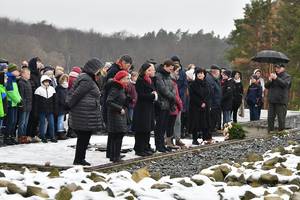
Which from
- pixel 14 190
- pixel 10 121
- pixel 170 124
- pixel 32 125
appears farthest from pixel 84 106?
pixel 32 125

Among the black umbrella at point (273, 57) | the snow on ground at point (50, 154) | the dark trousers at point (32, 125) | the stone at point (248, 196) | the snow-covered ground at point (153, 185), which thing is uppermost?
the black umbrella at point (273, 57)

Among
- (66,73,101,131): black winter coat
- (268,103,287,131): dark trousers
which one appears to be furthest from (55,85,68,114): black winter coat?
(268,103,287,131): dark trousers

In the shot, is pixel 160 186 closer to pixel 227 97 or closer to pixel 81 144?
pixel 81 144

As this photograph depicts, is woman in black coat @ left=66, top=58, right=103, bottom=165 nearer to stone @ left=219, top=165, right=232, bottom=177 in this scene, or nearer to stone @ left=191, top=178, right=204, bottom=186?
stone @ left=219, top=165, right=232, bottom=177

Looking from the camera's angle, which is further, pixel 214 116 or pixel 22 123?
pixel 214 116

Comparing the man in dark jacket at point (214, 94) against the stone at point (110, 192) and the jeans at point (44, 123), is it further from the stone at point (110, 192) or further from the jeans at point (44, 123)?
the stone at point (110, 192)

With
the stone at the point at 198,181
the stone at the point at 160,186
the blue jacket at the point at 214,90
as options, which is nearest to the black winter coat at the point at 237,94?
the blue jacket at the point at 214,90

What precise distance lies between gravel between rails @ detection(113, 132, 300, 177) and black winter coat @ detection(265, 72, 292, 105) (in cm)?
149

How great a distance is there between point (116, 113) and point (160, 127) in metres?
2.03

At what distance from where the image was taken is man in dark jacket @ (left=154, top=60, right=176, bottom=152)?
1269cm

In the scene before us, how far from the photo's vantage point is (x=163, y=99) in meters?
12.8

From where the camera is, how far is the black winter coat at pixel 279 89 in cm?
1659

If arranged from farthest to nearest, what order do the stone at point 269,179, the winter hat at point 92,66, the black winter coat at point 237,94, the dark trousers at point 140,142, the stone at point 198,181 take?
the black winter coat at point 237,94 → the dark trousers at point 140,142 → the winter hat at point 92,66 → the stone at point 269,179 → the stone at point 198,181

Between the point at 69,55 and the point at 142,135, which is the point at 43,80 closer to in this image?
the point at 142,135
